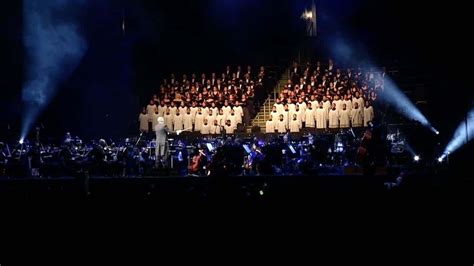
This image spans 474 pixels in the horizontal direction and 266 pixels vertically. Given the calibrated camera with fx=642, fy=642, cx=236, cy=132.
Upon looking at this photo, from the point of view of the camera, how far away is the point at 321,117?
975 inches

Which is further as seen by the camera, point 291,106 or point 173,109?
point 173,109

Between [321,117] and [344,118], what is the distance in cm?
90

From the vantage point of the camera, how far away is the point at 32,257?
19.3 ft

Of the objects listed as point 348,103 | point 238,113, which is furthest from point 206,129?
point 348,103

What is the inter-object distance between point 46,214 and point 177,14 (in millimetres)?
22640

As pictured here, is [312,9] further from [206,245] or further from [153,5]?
[206,245]

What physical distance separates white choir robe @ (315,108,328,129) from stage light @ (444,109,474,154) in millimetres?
5158

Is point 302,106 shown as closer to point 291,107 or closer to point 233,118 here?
point 291,107

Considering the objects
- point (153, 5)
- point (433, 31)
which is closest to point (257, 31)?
point (153, 5)

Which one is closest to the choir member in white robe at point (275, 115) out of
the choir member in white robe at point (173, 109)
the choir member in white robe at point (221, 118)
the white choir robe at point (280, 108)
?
the white choir robe at point (280, 108)

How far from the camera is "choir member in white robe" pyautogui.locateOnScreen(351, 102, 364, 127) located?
2402 cm

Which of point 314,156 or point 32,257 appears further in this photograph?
point 314,156

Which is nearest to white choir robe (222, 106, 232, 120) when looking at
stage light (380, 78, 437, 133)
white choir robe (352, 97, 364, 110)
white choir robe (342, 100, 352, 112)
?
white choir robe (342, 100, 352, 112)

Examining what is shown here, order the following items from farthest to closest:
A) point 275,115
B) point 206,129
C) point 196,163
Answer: point 206,129 < point 275,115 < point 196,163
